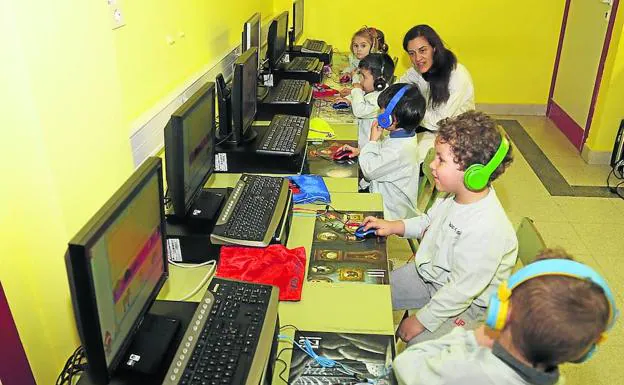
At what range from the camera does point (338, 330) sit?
147cm

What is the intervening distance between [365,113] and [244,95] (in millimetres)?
984

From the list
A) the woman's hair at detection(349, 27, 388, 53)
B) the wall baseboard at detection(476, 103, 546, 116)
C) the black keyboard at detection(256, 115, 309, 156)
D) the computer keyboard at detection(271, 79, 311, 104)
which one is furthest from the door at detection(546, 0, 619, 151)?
the black keyboard at detection(256, 115, 309, 156)

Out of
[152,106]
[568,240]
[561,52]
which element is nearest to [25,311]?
[152,106]

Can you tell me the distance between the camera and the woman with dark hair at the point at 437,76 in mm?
3199

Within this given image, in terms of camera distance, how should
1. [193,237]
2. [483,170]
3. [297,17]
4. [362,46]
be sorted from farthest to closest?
[297,17]
[362,46]
[193,237]
[483,170]

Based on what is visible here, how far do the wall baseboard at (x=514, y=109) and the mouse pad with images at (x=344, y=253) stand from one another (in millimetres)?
4067

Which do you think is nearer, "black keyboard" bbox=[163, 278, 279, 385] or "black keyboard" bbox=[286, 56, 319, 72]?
"black keyboard" bbox=[163, 278, 279, 385]

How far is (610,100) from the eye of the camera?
4.25m

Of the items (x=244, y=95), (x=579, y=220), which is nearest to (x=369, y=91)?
(x=244, y=95)

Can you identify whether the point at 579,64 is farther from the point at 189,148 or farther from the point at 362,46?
the point at 189,148

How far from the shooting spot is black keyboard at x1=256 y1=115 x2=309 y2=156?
2342mm

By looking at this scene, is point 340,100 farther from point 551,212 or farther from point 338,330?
point 338,330

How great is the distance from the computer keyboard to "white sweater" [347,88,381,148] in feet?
1.06

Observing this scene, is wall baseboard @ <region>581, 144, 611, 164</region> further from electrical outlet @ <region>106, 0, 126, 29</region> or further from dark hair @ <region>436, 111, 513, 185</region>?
electrical outlet @ <region>106, 0, 126, 29</region>
